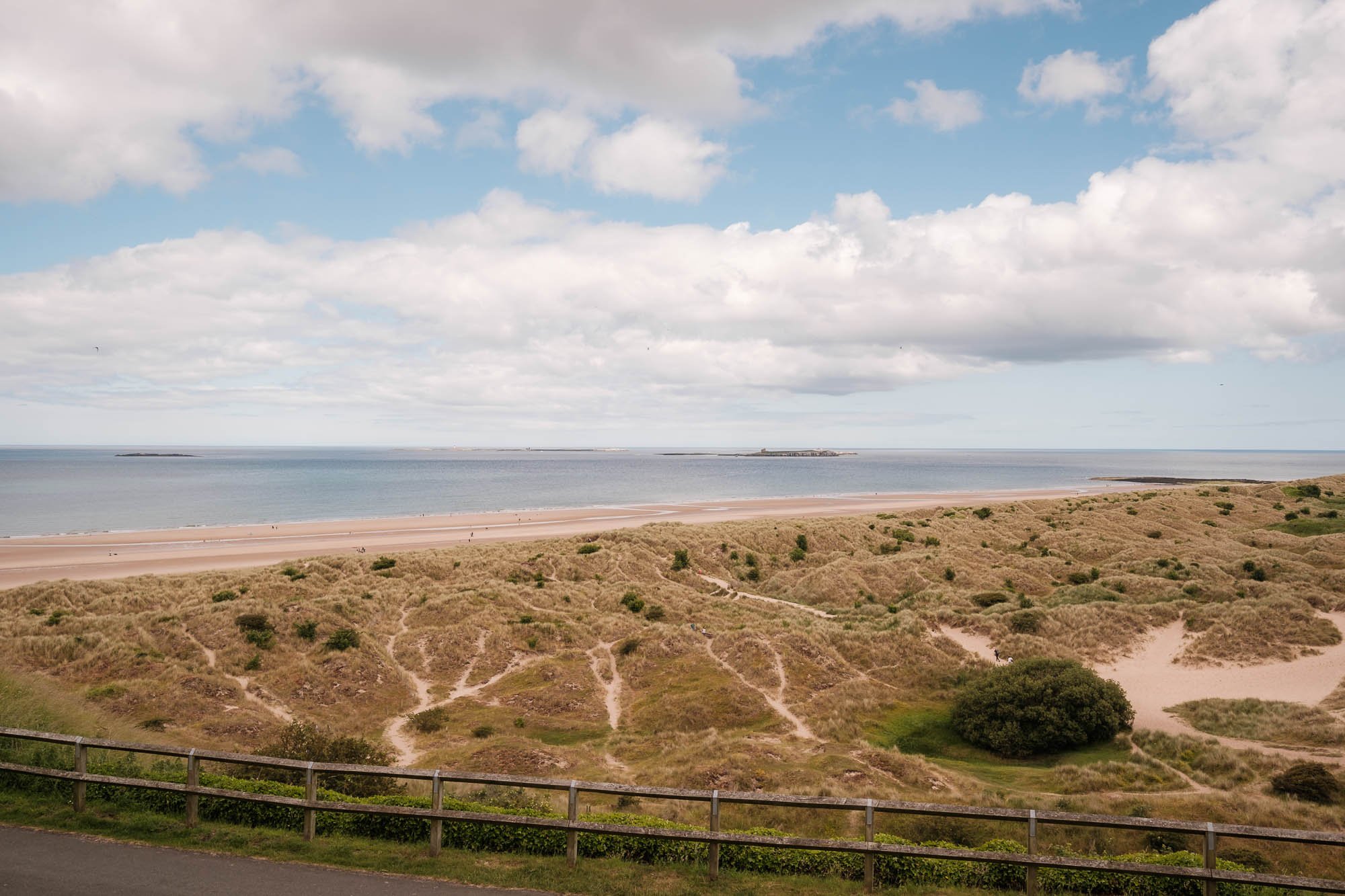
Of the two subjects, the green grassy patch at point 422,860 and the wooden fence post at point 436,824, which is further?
the wooden fence post at point 436,824

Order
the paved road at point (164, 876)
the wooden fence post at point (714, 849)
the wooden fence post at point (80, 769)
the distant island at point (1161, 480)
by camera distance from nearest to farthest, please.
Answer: the paved road at point (164, 876) < the wooden fence post at point (714, 849) < the wooden fence post at point (80, 769) < the distant island at point (1161, 480)

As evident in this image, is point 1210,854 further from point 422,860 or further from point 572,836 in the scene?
point 422,860

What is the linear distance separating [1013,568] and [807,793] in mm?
37169

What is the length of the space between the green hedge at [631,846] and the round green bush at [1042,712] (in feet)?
36.2

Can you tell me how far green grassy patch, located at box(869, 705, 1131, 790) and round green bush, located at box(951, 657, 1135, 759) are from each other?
0.32m

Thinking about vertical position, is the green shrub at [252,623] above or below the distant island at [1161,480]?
below

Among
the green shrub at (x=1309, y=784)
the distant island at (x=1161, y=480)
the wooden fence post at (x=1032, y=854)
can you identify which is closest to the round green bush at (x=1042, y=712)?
the green shrub at (x=1309, y=784)

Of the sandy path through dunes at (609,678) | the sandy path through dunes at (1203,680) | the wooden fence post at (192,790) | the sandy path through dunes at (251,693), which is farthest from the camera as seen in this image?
the sandy path through dunes at (609,678)

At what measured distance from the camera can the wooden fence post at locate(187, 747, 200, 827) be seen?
34.7ft

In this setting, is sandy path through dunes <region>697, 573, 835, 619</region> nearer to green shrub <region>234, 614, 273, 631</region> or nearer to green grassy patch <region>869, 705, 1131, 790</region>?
green grassy patch <region>869, 705, 1131, 790</region>

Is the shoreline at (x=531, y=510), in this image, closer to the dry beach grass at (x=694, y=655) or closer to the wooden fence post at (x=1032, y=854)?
the dry beach grass at (x=694, y=655)

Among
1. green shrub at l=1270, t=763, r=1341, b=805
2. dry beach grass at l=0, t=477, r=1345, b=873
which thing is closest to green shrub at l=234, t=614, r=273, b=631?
dry beach grass at l=0, t=477, r=1345, b=873

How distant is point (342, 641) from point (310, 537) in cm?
4428

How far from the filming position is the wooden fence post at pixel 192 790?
10.6 meters
